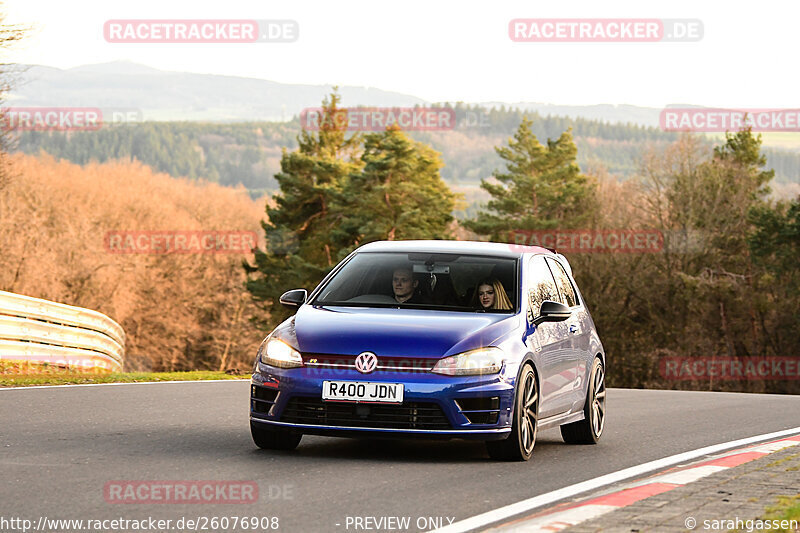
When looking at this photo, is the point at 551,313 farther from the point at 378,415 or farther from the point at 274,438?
the point at 274,438

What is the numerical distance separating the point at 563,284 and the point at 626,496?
15.5ft

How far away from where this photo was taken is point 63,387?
588 inches

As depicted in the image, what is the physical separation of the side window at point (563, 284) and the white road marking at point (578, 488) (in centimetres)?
189

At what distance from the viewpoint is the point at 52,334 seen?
21.2 metres

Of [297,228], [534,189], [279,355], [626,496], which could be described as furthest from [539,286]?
[297,228]

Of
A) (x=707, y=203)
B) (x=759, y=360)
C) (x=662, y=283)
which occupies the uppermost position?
(x=707, y=203)

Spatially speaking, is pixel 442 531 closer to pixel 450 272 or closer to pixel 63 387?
pixel 450 272

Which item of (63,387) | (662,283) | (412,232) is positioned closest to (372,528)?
(63,387)

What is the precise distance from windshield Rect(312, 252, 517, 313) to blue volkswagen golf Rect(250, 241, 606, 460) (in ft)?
0.04

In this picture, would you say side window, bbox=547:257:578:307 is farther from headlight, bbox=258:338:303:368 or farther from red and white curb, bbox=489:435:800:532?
headlight, bbox=258:338:303:368

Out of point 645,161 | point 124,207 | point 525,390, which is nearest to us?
point 525,390

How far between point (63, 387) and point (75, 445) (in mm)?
6087

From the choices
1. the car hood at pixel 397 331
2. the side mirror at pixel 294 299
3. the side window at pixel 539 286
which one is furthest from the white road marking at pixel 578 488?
the side mirror at pixel 294 299

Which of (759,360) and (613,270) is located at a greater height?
(613,270)
